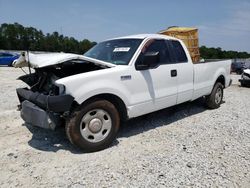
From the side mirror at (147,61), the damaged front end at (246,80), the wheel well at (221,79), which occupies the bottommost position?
the damaged front end at (246,80)

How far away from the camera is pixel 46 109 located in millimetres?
3770

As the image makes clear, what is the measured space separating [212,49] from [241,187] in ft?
173

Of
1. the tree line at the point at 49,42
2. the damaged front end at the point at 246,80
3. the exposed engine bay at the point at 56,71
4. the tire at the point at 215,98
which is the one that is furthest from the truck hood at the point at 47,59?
the tree line at the point at 49,42

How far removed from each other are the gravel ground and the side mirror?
127 centimetres

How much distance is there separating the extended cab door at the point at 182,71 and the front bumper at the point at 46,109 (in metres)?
2.55

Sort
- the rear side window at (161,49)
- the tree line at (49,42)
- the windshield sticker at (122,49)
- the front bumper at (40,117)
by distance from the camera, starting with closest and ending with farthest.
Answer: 1. the front bumper at (40,117)
2. the windshield sticker at (122,49)
3. the rear side window at (161,49)
4. the tree line at (49,42)

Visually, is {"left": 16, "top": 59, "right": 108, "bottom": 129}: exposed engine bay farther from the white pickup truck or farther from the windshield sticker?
the windshield sticker

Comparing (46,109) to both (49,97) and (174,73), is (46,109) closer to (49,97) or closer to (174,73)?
(49,97)

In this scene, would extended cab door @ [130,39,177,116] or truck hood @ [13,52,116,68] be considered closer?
truck hood @ [13,52,116,68]

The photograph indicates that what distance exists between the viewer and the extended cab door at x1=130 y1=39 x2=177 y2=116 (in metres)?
4.46

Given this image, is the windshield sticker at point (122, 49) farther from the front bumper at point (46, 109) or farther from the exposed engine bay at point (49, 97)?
the front bumper at point (46, 109)

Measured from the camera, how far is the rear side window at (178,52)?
5.38 metres

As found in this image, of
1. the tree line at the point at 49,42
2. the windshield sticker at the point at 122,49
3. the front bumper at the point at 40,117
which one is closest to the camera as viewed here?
the front bumper at the point at 40,117

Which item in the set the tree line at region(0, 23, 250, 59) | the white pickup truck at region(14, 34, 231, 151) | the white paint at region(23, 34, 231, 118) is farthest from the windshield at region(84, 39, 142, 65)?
the tree line at region(0, 23, 250, 59)
